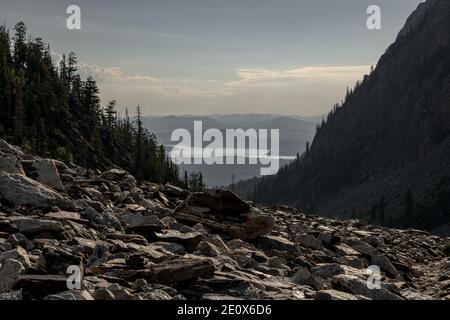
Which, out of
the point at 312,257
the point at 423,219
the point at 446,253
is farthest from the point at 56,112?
the point at 423,219

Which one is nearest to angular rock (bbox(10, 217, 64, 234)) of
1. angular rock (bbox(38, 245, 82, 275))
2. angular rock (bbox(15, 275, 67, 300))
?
angular rock (bbox(38, 245, 82, 275))

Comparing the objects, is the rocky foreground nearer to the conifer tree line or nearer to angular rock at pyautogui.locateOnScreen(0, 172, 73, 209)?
angular rock at pyautogui.locateOnScreen(0, 172, 73, 209)

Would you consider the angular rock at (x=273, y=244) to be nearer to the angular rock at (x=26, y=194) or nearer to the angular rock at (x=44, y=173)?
the angular rock at (x=26, y=194)

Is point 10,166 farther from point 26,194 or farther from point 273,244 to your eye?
point 273,244

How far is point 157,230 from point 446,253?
28.3 m

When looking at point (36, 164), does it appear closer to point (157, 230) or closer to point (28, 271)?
point (157, 230)

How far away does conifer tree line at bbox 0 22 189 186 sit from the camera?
3693 inches

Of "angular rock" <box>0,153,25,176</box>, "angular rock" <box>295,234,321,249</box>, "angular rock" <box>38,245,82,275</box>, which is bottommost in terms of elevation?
"angular rock" <box>295,234,321,249</box>

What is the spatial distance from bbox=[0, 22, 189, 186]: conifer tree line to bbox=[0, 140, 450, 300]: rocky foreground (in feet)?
188

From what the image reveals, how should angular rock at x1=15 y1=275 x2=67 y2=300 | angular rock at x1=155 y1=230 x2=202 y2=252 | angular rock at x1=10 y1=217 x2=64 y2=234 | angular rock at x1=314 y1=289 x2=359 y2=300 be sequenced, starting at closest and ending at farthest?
angular rock at x1=15 y1=275 x2=67 y2=300 → angular rock at x1=314 y1=289 x2=359 y2=300 → angular rock at x1=10 y1=217 x2=64 y2=234 → angular rock at x1=155 y1=230 x2=202 y2=252

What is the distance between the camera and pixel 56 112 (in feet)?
380

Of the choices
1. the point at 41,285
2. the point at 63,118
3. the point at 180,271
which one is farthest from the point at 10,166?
the point at 63,118

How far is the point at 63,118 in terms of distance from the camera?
382 ft

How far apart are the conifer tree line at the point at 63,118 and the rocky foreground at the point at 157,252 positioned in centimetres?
5726
